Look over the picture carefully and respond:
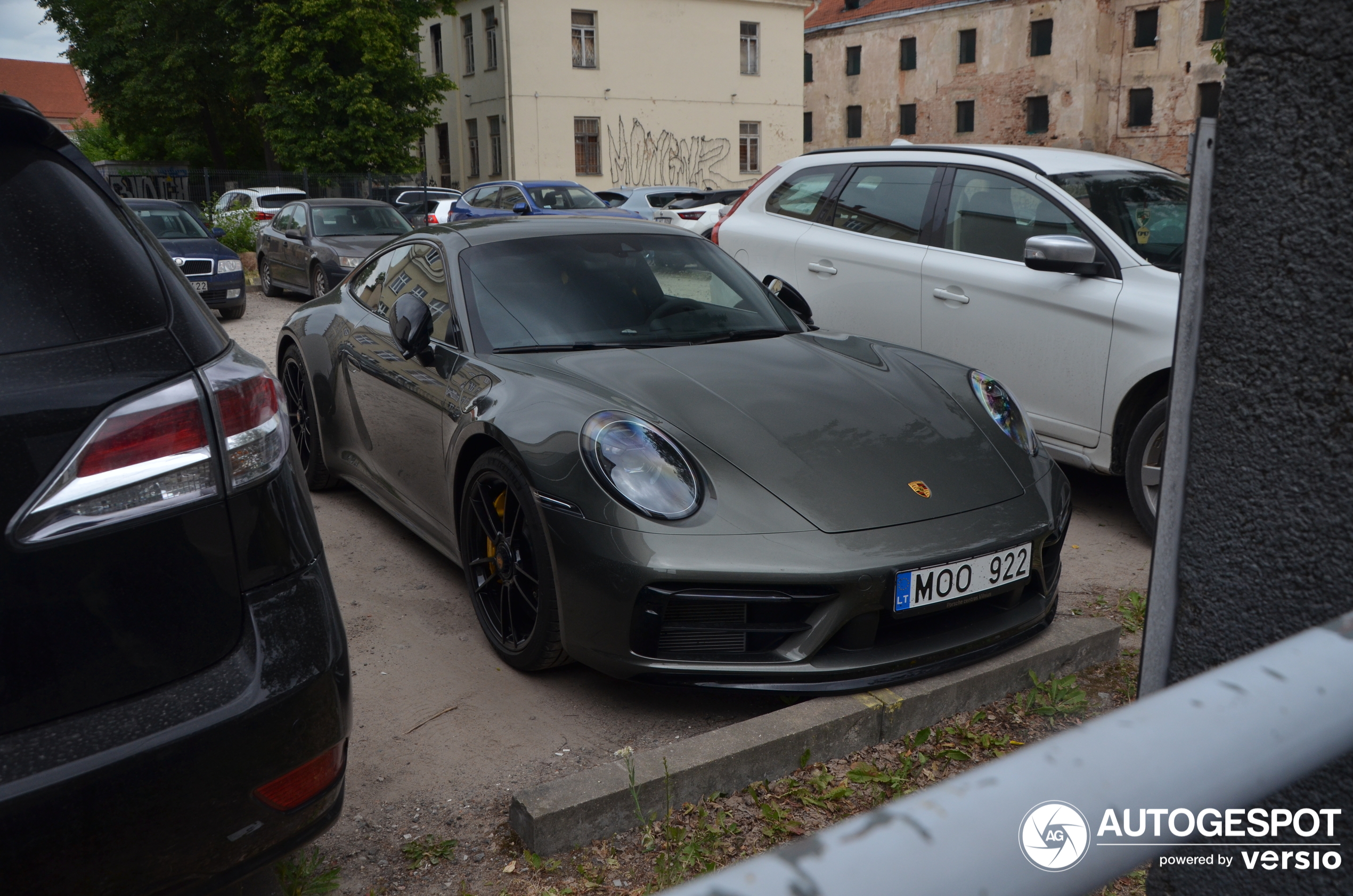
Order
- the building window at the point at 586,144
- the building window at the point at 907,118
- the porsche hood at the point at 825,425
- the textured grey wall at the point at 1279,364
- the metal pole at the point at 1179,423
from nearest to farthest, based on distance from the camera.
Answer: the textured grey wall at the point at 1279,364, the metal pole at the point at 1179,423, the porsche hood at the point at 825,425, the building window at the point at 586,144, the building window at the point at 907,118

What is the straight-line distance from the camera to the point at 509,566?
136 inches

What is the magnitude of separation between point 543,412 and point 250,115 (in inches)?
1426

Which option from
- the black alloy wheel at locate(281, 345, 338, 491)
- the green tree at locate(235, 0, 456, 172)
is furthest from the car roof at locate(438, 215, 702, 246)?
the green tree at locate(235, 0, 456, 172)

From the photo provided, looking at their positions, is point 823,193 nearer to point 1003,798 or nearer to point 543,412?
point 543,412

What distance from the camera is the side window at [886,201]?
5.77 meters

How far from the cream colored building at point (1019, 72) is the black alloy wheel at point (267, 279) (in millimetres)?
33419

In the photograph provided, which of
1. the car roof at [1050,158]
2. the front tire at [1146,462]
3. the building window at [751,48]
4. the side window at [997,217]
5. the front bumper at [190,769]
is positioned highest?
the building window at [751,48]

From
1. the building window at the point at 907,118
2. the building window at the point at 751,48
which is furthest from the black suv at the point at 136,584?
the building window at the point at 907,118

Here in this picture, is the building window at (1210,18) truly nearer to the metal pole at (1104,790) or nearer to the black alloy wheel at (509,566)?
the black alloy wheel at (509,566)

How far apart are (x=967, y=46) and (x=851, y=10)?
7114mm

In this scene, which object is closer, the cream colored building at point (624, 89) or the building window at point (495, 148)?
the cream colored building at point (624, 89)

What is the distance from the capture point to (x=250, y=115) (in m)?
35.4

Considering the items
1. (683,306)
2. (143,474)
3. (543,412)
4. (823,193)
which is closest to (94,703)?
(143,474)

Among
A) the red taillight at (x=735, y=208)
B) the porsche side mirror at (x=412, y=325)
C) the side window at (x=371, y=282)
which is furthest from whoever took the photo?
the red taillight at (x=735, y=208)
